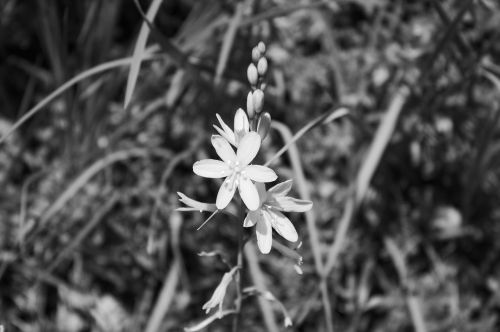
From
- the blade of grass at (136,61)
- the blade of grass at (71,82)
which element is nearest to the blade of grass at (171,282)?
the blade of grass at (71,82)

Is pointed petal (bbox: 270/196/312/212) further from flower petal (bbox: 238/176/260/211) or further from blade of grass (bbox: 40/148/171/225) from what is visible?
blade of grass (bbox: 40/148/171/225)

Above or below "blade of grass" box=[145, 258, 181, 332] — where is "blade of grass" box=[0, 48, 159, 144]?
above

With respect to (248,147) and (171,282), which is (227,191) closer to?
(248,147)

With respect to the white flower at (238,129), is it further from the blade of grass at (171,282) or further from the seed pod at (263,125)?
the blade of grass at (171,282)

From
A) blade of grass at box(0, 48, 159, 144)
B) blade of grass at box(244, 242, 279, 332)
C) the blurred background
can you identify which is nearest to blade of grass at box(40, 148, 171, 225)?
the blurred background

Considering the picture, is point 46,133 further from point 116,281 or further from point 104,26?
point 116,281

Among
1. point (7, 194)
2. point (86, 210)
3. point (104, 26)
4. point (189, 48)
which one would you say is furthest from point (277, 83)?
point (7, 194)
